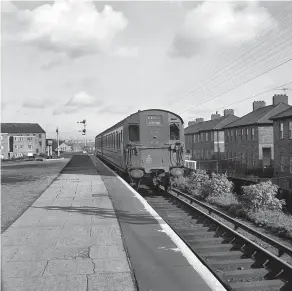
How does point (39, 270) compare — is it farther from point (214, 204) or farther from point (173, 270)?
point (214, 204)

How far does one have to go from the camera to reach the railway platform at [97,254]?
456 cm

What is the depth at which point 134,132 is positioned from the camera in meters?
15.4

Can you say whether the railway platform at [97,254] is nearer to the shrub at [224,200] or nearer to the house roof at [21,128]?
the shrub at [224,200]

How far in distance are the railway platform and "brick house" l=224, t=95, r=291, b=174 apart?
91.2ft

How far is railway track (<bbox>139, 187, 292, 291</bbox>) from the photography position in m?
5.38

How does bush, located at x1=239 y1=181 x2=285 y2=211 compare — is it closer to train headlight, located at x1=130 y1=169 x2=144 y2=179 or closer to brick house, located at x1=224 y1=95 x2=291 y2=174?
train headlight, located at x1=130 y1=169 x2=144 y2=179

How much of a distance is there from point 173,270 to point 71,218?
A: 433 cm

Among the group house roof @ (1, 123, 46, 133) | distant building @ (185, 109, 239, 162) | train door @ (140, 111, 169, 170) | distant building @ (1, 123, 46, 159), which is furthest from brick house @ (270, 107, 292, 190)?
house roof @ (1, 123, 46, 133)

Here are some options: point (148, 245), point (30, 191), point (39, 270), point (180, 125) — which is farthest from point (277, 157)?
point (39, 270)

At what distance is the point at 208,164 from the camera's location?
47188mm

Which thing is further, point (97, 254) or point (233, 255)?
point (233, 255)

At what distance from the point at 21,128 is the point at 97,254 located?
9983 cm

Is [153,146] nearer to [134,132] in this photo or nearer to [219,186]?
[134,132]

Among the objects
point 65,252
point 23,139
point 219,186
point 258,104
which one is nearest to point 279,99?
point 258,104
